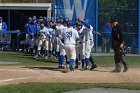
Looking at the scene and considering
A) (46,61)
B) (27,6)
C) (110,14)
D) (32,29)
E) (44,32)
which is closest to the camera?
(46,61)

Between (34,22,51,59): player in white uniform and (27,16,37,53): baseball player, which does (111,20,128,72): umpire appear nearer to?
(34,22,51,59): player in white uniform

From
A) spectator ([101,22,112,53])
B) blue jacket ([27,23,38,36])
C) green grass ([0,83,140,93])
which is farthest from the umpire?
spectator ([101,22,112,53])

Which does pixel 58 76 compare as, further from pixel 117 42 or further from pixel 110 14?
pixel 110 14

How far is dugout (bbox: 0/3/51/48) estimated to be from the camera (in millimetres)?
33125

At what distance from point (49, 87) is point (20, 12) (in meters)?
23.0

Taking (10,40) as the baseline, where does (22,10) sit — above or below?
above

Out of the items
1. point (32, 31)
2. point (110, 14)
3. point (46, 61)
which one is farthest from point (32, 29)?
point (110, 14)

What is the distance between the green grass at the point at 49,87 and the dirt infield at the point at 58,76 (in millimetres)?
733

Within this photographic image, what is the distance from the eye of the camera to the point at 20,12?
113 ft

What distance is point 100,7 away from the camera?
25.9 m

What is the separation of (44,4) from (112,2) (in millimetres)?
8664

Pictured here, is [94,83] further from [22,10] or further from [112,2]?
[22,10]

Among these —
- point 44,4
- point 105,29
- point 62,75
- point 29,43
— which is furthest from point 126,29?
point 62,75

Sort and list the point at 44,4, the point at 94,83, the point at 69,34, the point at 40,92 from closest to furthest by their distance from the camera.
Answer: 1. the point at 40,92
2. the point at 94,83
3. the point at 69,34
4. the point at 44,4
